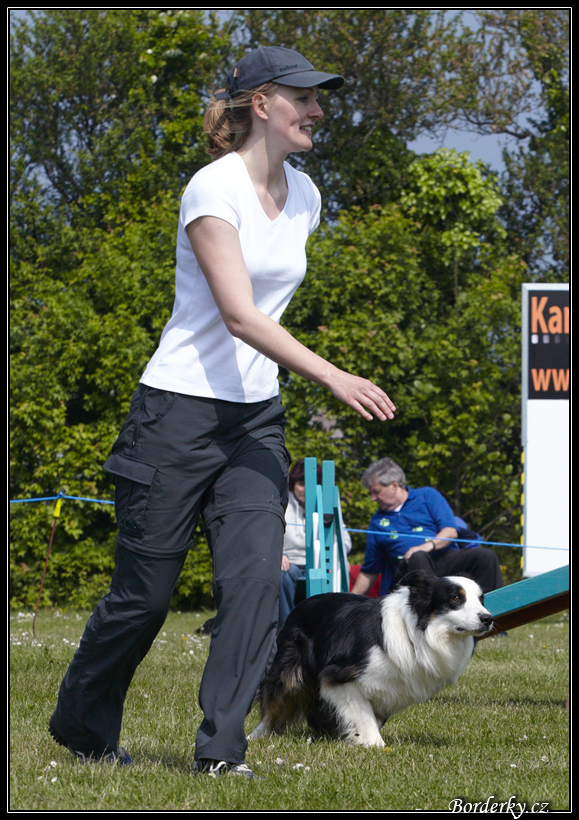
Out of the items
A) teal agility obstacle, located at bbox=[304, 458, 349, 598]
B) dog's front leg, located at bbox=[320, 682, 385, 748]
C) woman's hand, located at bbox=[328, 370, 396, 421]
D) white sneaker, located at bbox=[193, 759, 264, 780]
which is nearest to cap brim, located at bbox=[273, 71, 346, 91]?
woman's hand, located at bbox=[328, 370, 396, 421]

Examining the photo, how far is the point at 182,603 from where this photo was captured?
34.6 ft

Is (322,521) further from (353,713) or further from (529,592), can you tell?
(353,713)

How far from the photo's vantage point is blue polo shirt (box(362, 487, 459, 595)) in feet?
22.4

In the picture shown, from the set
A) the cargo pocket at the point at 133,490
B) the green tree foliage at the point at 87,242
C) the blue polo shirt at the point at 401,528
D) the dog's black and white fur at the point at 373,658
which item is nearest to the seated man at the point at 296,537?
the blue polo shirt at the point at 401,528

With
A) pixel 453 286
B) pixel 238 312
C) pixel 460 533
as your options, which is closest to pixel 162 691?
pixel 238 312

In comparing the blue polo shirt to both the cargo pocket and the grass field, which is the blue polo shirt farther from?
the cargo pocket

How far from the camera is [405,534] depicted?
6.84 m

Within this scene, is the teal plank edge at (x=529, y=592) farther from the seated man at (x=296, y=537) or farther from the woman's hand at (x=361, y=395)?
the seated man at (x=296, y=537)

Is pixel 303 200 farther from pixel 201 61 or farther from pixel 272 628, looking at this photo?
pixel 201 61

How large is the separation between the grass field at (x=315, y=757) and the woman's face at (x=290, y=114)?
1781mm

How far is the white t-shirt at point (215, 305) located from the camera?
97.7 inches

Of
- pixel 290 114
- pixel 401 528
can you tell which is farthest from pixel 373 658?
pixel 401 528

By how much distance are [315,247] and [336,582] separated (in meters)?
5.32

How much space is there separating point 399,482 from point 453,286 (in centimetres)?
558
